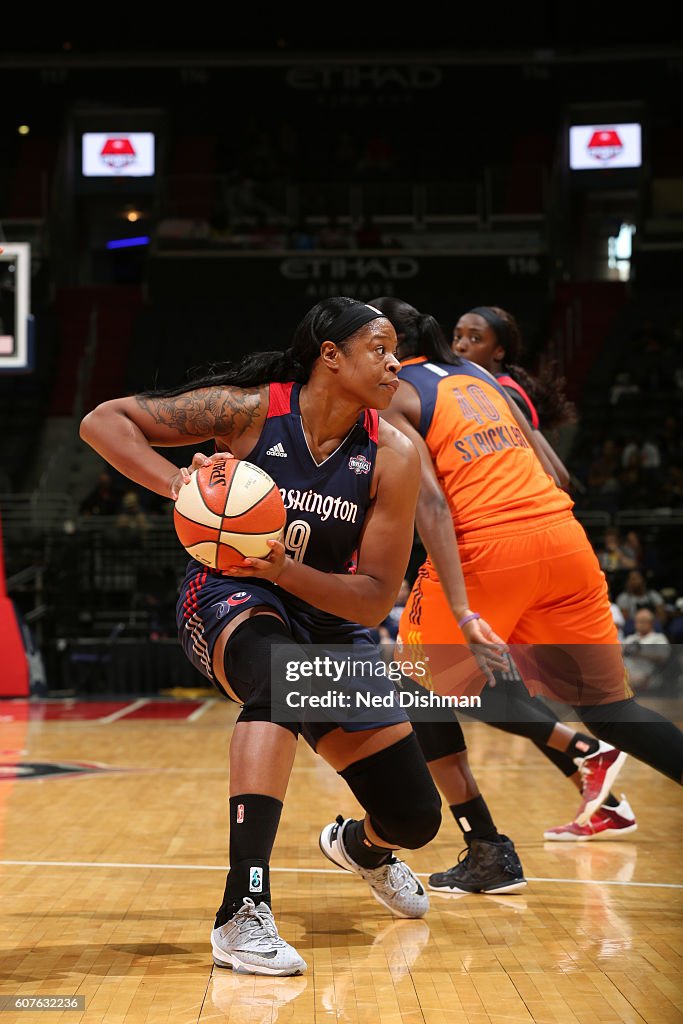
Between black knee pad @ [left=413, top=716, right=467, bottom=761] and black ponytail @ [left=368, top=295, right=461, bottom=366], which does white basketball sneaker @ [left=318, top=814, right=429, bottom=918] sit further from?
black ponytail @ [left=368, top=295, right=461, bottom=366]

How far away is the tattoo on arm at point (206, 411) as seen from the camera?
314 cm

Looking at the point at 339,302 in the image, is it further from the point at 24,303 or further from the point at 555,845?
the point at 24,303

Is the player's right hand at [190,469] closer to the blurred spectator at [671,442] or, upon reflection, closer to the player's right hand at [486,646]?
the player's right hand at [486,646]

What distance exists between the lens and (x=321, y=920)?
3480 mm

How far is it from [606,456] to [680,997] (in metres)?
12.9

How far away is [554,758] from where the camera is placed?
479cm

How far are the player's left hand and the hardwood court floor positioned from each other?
36.7 inches

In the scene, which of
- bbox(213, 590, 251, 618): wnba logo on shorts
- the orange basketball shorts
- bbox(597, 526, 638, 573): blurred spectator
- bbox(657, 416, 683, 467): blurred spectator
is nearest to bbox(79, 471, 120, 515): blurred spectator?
bbox(597, 526, 638, 573): blurred spectator

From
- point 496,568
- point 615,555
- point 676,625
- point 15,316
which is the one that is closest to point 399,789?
point 496,568

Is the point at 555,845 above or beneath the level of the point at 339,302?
beneath

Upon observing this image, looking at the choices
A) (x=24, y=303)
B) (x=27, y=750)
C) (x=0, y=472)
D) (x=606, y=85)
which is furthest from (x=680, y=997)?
(x=606, y=85)

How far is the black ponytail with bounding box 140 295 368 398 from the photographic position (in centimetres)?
321

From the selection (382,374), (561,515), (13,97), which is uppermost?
(13,97)

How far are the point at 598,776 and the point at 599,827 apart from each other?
8.5 inches
